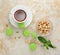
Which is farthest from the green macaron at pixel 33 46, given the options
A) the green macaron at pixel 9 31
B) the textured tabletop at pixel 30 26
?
the green macaron at pixel 9 31

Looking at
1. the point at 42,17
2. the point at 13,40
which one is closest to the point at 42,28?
the point at 42,17

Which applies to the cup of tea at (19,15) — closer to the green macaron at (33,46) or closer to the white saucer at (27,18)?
the white saucer at (27,18)

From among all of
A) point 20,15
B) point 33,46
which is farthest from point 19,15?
point 33,46

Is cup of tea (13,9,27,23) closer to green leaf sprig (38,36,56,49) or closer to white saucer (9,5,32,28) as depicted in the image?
white saucer (9,5,32,28)

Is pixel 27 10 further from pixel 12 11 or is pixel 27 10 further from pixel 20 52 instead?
pixel 20 52

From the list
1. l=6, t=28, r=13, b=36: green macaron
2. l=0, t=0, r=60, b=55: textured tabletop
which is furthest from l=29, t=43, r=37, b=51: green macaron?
l=6, t=28, r=13, b=36: green macaron

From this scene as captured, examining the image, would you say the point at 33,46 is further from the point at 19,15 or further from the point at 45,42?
the point at 19,15

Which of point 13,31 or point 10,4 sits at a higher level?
point 10,4

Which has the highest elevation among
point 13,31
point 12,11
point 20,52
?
point 12,11

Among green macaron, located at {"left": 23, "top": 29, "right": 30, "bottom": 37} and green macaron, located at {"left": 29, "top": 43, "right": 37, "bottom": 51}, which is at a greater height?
green macaron, located at {"left": 23, "top": 29, "right": 30, "bottom": 37}

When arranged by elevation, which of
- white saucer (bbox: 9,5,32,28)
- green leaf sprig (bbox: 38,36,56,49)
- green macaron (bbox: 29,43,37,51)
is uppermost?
white saucer (bbox: 9,5,32,28)

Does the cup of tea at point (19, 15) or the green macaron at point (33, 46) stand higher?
the cup of tea at point (19, 15)
